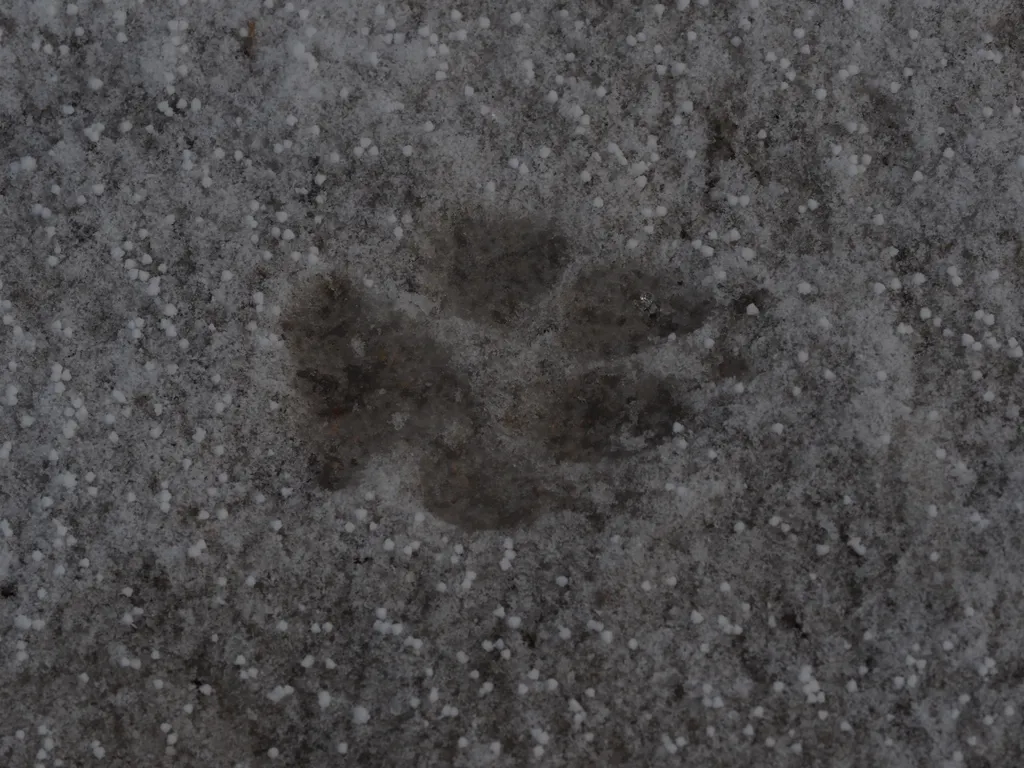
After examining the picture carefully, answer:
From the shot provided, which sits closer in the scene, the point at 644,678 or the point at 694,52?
the point at 644,678

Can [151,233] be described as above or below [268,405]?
above

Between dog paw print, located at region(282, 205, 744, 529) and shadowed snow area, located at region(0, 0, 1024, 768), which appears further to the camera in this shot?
dog paw print, located at region(282, 205, 744, 529)

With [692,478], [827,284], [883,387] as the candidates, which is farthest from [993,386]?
[692,478]

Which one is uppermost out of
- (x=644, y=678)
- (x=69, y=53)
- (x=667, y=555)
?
(x=69, y=53)

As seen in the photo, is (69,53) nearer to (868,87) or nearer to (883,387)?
(868,87)
